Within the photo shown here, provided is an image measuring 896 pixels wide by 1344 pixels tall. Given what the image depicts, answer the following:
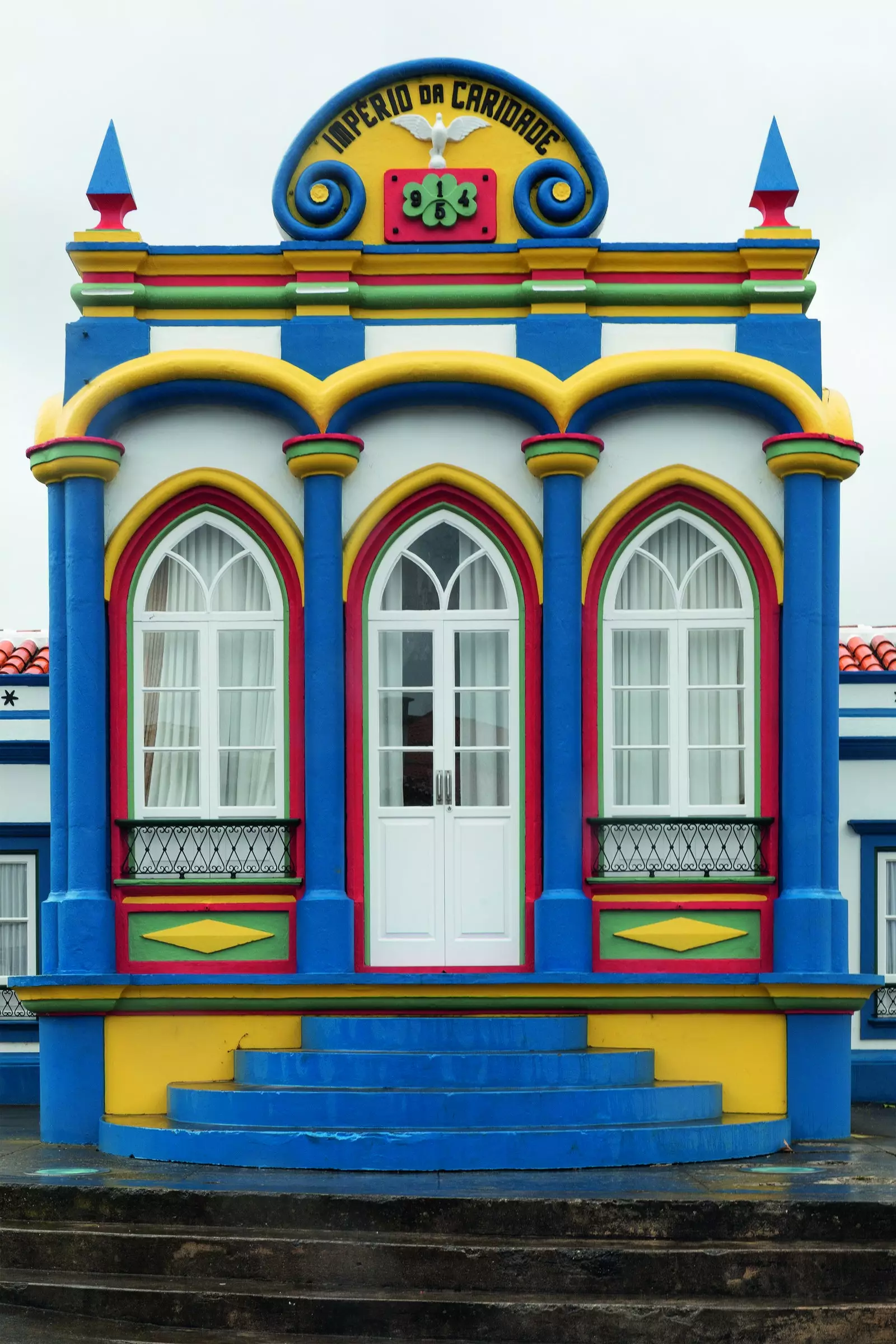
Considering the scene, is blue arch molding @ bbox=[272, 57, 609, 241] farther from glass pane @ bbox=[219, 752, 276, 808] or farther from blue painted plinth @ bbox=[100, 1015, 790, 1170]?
blue painted plinth @ bbox=[100, 1015, 790, 1170]

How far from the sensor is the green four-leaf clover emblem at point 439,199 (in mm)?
11844

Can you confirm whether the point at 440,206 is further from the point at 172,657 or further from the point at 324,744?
the point at 324,744

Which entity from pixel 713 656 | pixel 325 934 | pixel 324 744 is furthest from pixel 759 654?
pixel 325 934

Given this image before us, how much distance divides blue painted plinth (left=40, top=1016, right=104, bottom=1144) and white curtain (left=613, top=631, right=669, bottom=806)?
369 centimetres

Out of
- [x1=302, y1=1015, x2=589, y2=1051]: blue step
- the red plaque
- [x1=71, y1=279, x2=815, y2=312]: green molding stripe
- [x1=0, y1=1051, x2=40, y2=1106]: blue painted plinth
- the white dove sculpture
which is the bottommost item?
[x1=0, y1=1051, x2=40, y2=1106]: blue painted plinth

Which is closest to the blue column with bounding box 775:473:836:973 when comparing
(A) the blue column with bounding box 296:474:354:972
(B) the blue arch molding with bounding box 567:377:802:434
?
(B) the blue arch molding with bounding box 567:377:802:434

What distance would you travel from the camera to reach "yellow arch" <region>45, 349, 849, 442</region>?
1155 centimetres

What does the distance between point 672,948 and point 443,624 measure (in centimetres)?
255

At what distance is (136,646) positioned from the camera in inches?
462

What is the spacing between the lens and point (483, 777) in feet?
38.2

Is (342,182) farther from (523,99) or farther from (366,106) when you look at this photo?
(523,99)

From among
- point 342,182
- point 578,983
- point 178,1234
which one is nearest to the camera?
point 178,1234

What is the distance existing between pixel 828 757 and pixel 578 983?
7.23ft

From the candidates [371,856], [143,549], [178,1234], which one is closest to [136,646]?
[143,549]
